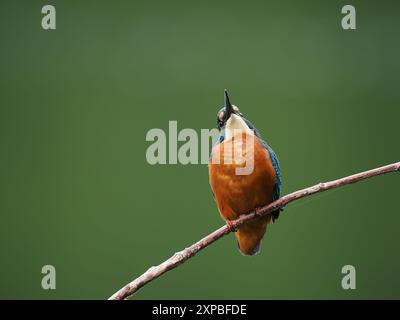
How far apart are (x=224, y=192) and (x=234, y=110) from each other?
0.31 m

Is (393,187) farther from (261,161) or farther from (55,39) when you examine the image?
(55,39)

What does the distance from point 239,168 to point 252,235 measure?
1.09 feet

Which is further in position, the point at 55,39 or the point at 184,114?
the point at 55,39

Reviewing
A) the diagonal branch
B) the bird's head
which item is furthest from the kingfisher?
the diagonal branch

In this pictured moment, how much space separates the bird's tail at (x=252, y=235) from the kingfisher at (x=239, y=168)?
0.11ft

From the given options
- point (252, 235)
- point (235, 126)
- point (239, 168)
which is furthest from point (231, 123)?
point (252, 235)

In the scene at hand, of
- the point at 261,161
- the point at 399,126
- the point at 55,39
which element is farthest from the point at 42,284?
the point at 399,126

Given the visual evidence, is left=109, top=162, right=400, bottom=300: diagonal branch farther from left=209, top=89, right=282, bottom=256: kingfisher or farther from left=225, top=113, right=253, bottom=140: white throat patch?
left=225, top=113, right=253, bottom=140: white throat patch

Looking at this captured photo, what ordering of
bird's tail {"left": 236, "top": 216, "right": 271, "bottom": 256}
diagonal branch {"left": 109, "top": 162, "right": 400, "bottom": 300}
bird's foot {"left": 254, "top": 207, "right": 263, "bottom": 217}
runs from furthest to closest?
bird's tail {"left": 236, "top": 216, "right": 271, "bottom": 256}, bird's foot {"left": 254, "top": 207, "right": 263, "bottom": 217}, diagonal branch {"left": 109, "top": 162, "right": 400, "bottom": 300}

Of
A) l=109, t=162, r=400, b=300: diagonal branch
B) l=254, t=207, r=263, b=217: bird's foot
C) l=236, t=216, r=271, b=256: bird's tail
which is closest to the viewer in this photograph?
l=109, t=162, r=400, b=300: diagonal branch

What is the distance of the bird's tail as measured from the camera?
1.98 metres

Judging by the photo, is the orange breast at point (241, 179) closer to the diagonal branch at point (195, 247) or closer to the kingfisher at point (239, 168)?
the kingfisher at point (239, 168)

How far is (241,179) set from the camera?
1.81m

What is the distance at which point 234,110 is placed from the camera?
1928 millimetres
